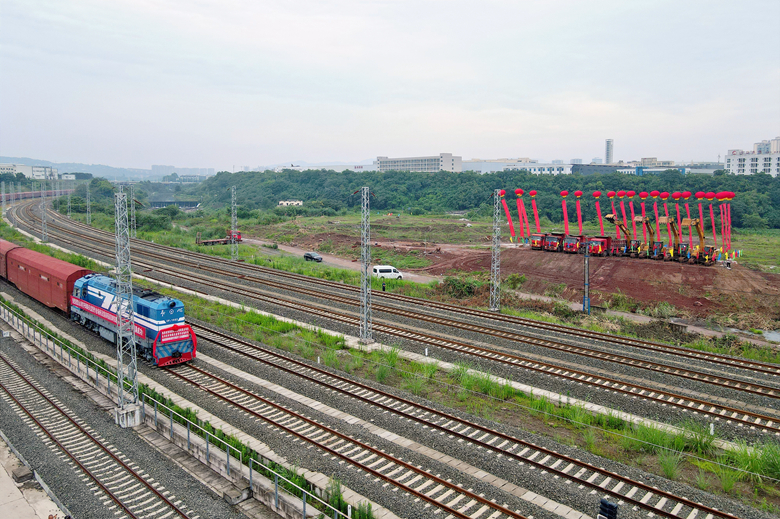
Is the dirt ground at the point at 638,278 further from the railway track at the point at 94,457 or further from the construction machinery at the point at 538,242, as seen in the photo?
the railway track at the point at 94,457

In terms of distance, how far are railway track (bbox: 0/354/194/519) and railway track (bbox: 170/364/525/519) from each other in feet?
13.7

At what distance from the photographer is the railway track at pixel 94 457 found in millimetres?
12688

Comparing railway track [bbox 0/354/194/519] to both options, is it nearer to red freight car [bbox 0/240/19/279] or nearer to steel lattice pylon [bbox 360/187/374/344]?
steel lattice pylon [bbox 360/187/374/344]

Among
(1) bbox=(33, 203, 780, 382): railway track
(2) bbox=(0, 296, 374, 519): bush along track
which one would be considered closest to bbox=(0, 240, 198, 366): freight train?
(2) bbox=(0, 296, 374, 519): bush along track

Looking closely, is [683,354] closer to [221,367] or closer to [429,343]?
[429,343]

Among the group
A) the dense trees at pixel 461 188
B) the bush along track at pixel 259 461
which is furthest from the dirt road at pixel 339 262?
the dense trees at pixel 461 188

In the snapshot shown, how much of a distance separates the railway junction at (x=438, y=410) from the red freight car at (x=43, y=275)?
146 cm

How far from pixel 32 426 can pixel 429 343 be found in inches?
670

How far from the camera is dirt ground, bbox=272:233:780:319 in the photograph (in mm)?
39031

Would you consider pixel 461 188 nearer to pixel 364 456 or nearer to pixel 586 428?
pixel 586 428

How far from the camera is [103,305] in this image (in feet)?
82.0

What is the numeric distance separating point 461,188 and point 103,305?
107 meters

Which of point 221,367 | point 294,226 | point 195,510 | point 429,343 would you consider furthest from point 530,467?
point 294,226

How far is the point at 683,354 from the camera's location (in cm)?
2497
